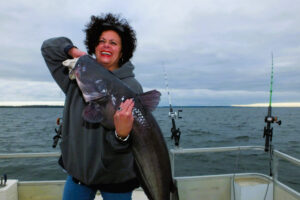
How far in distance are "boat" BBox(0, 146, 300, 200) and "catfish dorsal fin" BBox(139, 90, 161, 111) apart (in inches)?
101

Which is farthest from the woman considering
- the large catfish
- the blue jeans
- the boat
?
the boat

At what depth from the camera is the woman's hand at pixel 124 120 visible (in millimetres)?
1901

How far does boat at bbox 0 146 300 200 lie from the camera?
453cm

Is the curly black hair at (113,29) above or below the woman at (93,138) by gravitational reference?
above

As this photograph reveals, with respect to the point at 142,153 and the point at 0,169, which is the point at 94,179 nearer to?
the point at 142,153

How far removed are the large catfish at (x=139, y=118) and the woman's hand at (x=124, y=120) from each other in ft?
0.32

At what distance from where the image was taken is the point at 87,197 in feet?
7.98

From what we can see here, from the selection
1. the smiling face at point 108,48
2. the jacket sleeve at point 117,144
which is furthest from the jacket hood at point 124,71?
the jacket sleeve at point 117,144

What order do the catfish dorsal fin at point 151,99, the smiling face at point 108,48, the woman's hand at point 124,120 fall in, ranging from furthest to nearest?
the smiling face at point 108,48 < the catfish dorsal fin at point 151,99 < the woman's hand at point 124,120

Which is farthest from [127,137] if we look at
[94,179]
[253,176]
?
[253,176]

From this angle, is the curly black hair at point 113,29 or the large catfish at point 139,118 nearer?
the large catfish at point 139,118

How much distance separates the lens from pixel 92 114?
2041 mm

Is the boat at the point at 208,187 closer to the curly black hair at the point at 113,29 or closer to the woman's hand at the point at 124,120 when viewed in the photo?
the curly black hair at the point at 113,29

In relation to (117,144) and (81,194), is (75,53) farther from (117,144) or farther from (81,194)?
(81,194)
